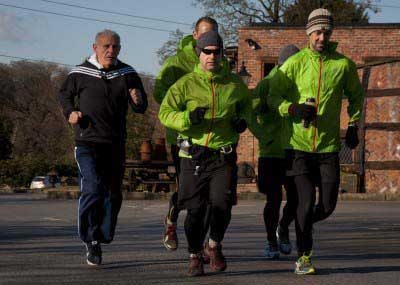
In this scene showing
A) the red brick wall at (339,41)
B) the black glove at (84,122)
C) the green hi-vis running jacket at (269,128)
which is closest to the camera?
the black glove at (84,122)

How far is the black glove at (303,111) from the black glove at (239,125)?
0.42 meters

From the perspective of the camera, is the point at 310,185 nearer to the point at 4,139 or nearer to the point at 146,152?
the point at 146,152

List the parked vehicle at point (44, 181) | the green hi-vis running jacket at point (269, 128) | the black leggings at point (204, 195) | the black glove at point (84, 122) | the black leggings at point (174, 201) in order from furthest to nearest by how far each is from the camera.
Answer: the parked vehicle at point (44, 181) < the green hi-vis running jacket at point (269, 128) < the black leggings at point (174, 201) < the black glove at point (84, 122) < the black leggings at point (204, 195)

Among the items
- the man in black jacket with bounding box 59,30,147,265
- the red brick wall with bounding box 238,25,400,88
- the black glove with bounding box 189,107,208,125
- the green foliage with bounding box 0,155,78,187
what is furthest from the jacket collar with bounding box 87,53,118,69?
the green foliage with bounding box 0,155,78,187

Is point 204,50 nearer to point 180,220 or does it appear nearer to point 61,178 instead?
point 180,220

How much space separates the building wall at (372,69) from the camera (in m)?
32.0

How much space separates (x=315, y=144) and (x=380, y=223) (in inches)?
310

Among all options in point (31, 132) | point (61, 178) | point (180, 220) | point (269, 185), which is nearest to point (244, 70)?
point (180, 220)

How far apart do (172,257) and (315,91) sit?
7.00 feet

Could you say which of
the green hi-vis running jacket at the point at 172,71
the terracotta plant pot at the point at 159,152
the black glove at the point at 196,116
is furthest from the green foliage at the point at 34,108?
the black glove at the point at 196,116

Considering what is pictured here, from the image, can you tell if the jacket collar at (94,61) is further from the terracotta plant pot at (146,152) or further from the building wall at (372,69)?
the terracotta plant pot at (146,152)

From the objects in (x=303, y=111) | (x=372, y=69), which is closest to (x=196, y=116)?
(x=303, y=111)

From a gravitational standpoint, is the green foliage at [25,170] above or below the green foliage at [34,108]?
below

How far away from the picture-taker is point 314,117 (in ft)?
27.5
